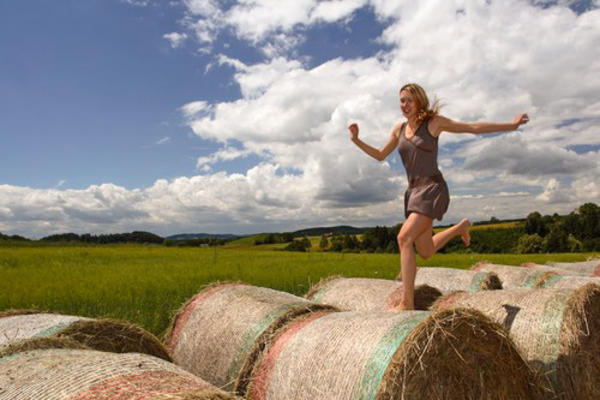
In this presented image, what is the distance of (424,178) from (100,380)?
3.37m

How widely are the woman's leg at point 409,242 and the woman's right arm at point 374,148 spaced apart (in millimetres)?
→ 803

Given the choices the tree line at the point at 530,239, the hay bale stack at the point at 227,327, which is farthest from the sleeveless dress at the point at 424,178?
the tree line at the point at 530,239

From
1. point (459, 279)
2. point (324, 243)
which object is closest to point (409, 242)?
point (459, 279)

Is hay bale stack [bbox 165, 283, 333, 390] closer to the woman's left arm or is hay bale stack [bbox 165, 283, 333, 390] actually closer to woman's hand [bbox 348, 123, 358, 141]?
woman's hand [bbox 348, 123, 358, 141]

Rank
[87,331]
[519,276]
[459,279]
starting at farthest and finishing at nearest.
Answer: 1. [519,276]
2. [459,279]
3. [87,331]

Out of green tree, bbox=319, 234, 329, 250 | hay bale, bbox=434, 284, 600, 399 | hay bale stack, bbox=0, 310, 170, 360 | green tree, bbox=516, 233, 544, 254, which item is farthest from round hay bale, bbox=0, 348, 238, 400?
green tree, bbox=516, 233, 544, 254

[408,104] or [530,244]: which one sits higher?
[408,104]

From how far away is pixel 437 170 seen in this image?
14.8 feet

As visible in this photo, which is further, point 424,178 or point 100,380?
point 424,178

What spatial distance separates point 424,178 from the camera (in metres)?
4.48

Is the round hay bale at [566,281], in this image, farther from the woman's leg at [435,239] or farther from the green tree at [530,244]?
the green tree at [530,244]

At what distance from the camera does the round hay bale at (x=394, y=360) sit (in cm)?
272

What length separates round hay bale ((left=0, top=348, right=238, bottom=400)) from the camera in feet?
6.31

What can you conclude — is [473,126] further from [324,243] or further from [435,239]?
[324,243]
